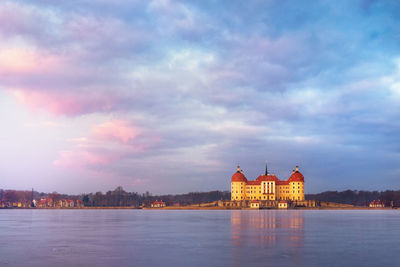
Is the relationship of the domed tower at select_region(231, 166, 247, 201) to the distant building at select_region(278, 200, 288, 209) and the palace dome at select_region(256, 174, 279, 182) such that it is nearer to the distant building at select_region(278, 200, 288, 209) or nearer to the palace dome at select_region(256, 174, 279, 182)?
the palace dome at select_region(256, 174, 279, 182)

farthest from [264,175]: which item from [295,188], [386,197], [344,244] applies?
[344,244]

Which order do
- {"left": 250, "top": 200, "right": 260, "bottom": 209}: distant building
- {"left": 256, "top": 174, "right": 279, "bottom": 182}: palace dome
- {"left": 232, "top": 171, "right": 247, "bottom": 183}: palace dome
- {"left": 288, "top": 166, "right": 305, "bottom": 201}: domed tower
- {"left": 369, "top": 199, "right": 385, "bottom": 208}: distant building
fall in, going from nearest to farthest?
1. {"left": 250, "top": 200, "right": 260, "bottom": 209}: distant building
2. {"left": 288, "top": 166, "right": 305, "bottom": 201}: domed tower
3. {"left": 232, "top": 171, "right": 247, "bottom": 183}: palace dome
4. {"left": 256, "top": 174, "right": 279, "bottom": 182}: palace dome
5. {"left": 369, "top": 199, "right": 385, "bottom": 208}: distant building

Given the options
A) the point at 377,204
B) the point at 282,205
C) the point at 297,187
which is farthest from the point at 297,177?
the point at 377,204

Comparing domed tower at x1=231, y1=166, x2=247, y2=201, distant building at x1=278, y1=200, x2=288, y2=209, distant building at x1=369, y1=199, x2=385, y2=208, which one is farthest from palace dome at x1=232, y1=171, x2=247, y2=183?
distant building at x1=369, y1=199, x2=385, y2=208

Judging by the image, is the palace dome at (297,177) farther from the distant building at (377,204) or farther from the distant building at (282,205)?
the distant building at (377,204)

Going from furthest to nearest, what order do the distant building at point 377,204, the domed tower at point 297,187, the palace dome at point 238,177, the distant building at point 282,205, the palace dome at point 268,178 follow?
the distant building at point 377,204 → the palace dome at point 268,178 → the palace dome at point 238,177 → the domed tower at point 297,187 → the distant building at point 282,205

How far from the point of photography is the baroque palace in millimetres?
174000

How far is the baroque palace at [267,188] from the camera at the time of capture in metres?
174

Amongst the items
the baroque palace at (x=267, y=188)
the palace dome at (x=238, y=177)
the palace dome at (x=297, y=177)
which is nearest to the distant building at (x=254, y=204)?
the baroque palace at (x=267, y=188)

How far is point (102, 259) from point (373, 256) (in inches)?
→ 482

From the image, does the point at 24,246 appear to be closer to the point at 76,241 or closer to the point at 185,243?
the point at 76,241

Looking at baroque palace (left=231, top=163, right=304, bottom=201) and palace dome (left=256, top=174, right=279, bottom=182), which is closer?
baroque palace (left=231, top=163, right=304, bottom=201)

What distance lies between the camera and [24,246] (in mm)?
23625

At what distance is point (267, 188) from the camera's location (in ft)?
573
